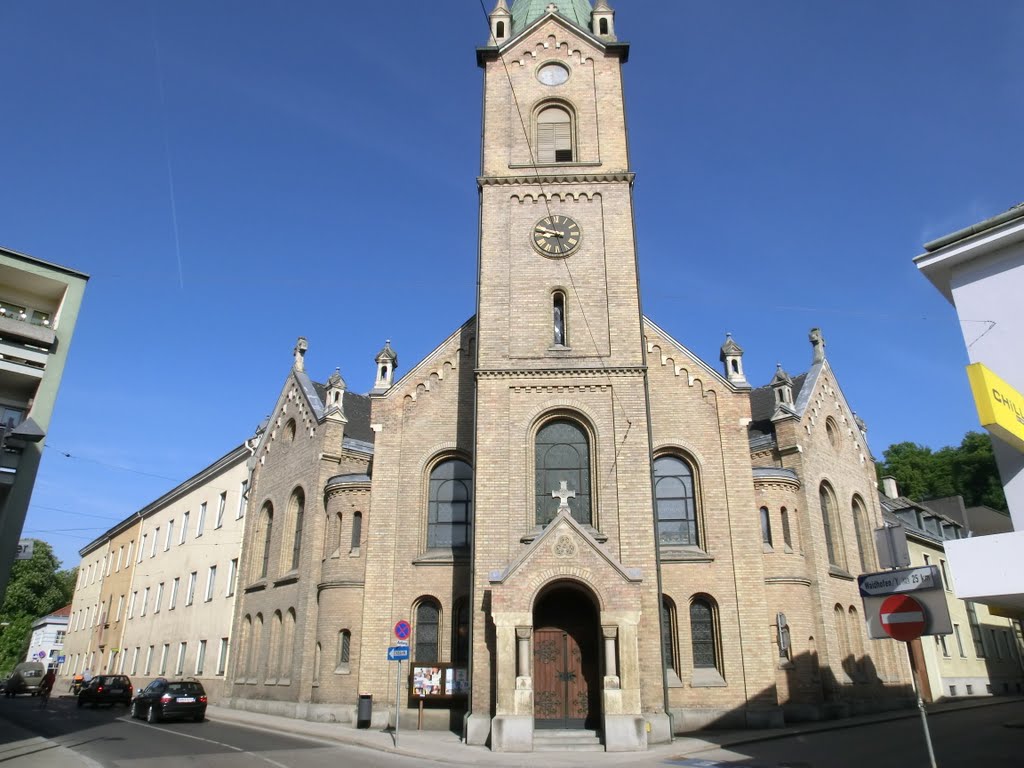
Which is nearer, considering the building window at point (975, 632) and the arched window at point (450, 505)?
the arched window at point (450, 505)

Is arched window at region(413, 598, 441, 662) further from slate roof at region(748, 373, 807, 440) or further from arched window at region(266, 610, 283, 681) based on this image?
slate roof at region(748, 373, 807, 440)

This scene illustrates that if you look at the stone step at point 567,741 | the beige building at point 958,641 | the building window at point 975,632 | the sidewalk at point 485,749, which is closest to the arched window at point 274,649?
the sidewalk at point 485,749

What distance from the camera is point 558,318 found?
24.2 metres

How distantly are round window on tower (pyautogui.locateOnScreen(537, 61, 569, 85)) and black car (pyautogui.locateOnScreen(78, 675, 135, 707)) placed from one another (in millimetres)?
29558

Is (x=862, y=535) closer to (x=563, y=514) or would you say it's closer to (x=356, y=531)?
(x=563, y=514)

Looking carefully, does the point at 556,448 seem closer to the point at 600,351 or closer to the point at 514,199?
the point at 600,351

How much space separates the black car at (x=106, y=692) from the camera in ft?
104

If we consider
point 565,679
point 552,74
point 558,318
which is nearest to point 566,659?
point 565,679

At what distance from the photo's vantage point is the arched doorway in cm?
1966

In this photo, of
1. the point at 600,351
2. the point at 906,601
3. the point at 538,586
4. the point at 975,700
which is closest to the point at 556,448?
the point at 600,351

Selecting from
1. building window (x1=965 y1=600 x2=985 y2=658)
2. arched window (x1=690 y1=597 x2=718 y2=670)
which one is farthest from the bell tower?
building window (x1=965 y1=600 x2=985 y2=658)

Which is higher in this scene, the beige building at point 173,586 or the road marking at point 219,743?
the beige building at point 173,586

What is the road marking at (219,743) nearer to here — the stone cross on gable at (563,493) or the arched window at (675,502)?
the stone cross on gable at (563,493)

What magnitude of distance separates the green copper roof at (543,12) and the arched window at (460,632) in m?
21.2
